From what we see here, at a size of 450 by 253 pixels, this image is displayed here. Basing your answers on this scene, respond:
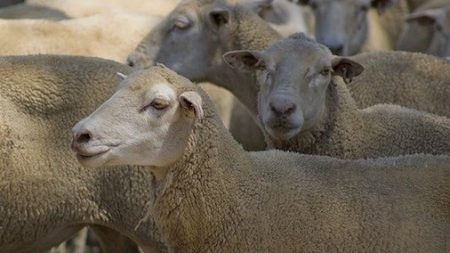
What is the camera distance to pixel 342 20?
8977 mm

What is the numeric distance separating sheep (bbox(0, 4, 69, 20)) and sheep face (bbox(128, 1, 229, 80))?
1.59m

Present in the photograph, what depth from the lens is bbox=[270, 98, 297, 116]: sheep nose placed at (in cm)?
588

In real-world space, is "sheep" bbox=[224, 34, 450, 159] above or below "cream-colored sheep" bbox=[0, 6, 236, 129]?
above

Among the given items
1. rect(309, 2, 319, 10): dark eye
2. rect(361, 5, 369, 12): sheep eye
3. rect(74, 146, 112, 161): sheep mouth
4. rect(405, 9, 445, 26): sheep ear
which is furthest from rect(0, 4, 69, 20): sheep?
rect(74, 146, 112, 161): sheep mouth

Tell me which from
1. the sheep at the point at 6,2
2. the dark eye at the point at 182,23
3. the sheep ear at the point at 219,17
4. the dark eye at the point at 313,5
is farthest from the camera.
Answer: the sheep at the point at 6,2

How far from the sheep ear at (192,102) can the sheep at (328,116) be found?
1.39 meters

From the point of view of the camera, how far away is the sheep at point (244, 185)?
4.57 meters

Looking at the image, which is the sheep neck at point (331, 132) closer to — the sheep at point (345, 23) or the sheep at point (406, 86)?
the sheep at point (406, 86)

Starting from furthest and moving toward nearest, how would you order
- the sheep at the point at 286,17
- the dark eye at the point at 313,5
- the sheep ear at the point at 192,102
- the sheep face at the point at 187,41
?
the sheep at the point at 286,17, the dark eye at the point at 313,5, the sheep face at the point at 187,41, the sheep ear at the point at 192,102

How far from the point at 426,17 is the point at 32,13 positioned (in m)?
3.00

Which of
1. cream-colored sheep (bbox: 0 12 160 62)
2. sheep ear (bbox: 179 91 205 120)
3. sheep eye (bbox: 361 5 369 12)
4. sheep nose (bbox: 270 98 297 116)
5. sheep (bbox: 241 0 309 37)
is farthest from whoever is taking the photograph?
sheep (bbox: 241 0 309 37)

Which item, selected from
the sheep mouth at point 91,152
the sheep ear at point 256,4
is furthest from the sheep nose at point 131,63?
the sheep mouth at point 91,152

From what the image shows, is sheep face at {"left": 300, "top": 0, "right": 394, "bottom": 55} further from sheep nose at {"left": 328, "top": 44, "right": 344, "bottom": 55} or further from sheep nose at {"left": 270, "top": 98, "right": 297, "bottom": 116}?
sheep nose at {"left": 270, "top": 98, "right": 297, "bottom": 116}

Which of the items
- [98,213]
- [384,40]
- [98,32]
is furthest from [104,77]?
[384,40]
